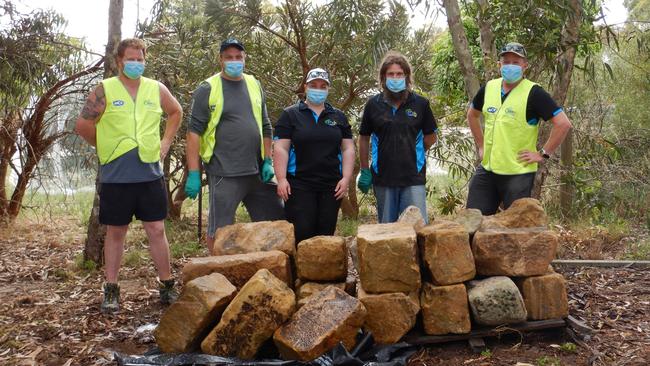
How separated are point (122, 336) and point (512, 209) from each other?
108 inches

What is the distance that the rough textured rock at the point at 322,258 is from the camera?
3.98 meters

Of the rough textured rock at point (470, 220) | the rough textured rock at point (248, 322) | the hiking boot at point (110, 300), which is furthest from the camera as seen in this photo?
the hiking boot at point (110, 300)

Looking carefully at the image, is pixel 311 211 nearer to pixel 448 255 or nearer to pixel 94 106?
pixel 448 255

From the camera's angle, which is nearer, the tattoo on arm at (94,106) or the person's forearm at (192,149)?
the tattoo on arm at (94,106)

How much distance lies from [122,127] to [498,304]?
275 centimetres

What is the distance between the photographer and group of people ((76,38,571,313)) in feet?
14.5

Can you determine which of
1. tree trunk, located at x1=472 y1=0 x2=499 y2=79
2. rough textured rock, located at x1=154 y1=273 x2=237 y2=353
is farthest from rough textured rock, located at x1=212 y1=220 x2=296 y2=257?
tree trunk, located at x1=472 y1=0 x2=499 y2=79

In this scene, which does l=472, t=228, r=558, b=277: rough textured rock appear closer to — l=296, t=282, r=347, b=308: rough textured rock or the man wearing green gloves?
l=296, t=282, r=347, b=308: rough textured rock

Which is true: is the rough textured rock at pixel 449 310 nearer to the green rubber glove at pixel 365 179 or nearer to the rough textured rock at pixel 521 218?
the rough textured rock at pixel 521 218

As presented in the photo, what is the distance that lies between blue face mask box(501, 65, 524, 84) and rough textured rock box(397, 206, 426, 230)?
1191 mm

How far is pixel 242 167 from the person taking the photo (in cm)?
453

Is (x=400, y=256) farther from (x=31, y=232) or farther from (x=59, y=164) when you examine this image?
(x=31, y=232)

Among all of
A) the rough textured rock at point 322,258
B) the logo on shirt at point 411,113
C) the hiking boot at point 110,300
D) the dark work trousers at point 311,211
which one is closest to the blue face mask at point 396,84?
the logo on shirt at point 411,113

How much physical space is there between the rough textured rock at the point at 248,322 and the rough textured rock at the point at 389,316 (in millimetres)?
527
